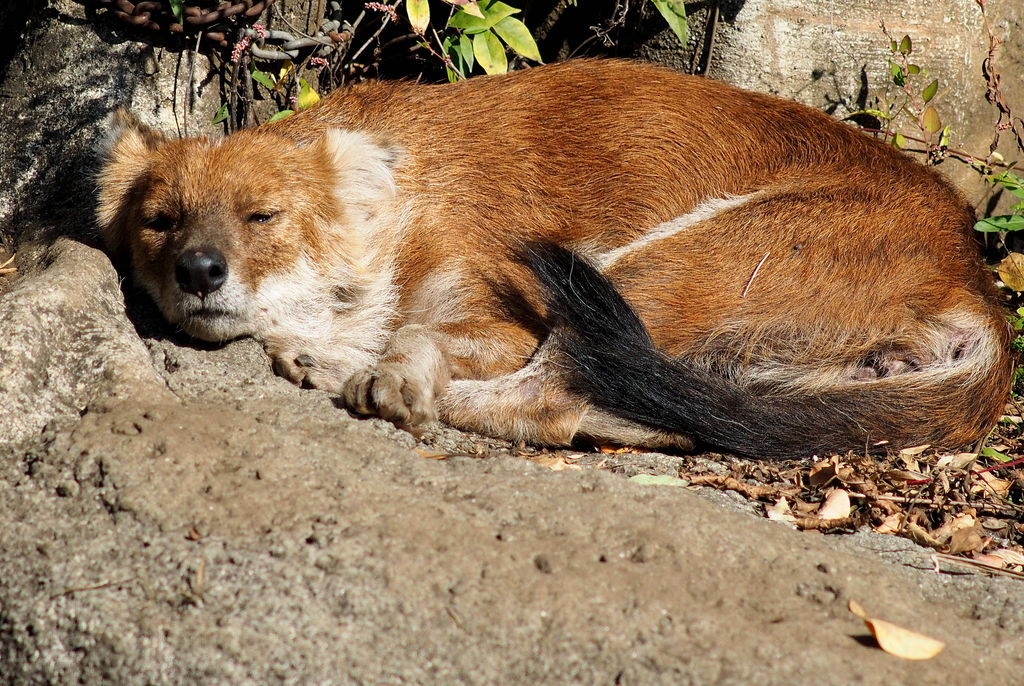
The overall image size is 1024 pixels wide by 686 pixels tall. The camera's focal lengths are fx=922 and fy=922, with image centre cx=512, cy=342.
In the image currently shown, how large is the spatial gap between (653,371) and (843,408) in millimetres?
782

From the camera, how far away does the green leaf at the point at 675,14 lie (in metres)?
4.72

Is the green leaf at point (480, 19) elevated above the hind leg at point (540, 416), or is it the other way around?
the green leaf at point (480, 19)

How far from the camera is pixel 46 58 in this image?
14.9ft

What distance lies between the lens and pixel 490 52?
473cm

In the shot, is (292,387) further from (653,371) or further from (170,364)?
(653,371)

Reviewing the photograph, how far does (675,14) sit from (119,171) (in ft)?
9.33

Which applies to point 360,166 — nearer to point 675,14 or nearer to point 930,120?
point 675,14

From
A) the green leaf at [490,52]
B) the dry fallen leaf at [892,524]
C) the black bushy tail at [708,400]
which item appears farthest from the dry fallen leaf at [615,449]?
the green leaf at [490,52]

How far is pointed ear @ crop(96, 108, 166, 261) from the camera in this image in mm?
4047

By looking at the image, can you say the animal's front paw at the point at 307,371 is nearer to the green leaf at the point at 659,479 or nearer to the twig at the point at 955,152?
the green leaf at the point at 659,479

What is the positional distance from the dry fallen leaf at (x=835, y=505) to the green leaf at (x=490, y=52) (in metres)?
2.61

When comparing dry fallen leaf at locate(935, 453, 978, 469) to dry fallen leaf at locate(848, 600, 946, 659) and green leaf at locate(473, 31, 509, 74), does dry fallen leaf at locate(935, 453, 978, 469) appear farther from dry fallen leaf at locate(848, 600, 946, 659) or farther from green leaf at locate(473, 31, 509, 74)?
green leaf at locate(473, 31, 509, 74)

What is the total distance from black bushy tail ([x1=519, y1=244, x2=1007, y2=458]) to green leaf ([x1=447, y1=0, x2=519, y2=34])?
151 cm

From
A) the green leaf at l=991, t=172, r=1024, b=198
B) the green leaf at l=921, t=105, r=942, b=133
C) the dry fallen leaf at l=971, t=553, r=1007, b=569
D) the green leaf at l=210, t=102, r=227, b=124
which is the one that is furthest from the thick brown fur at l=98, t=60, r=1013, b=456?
the green leaf at l=921, t=105, r=942, b=133
